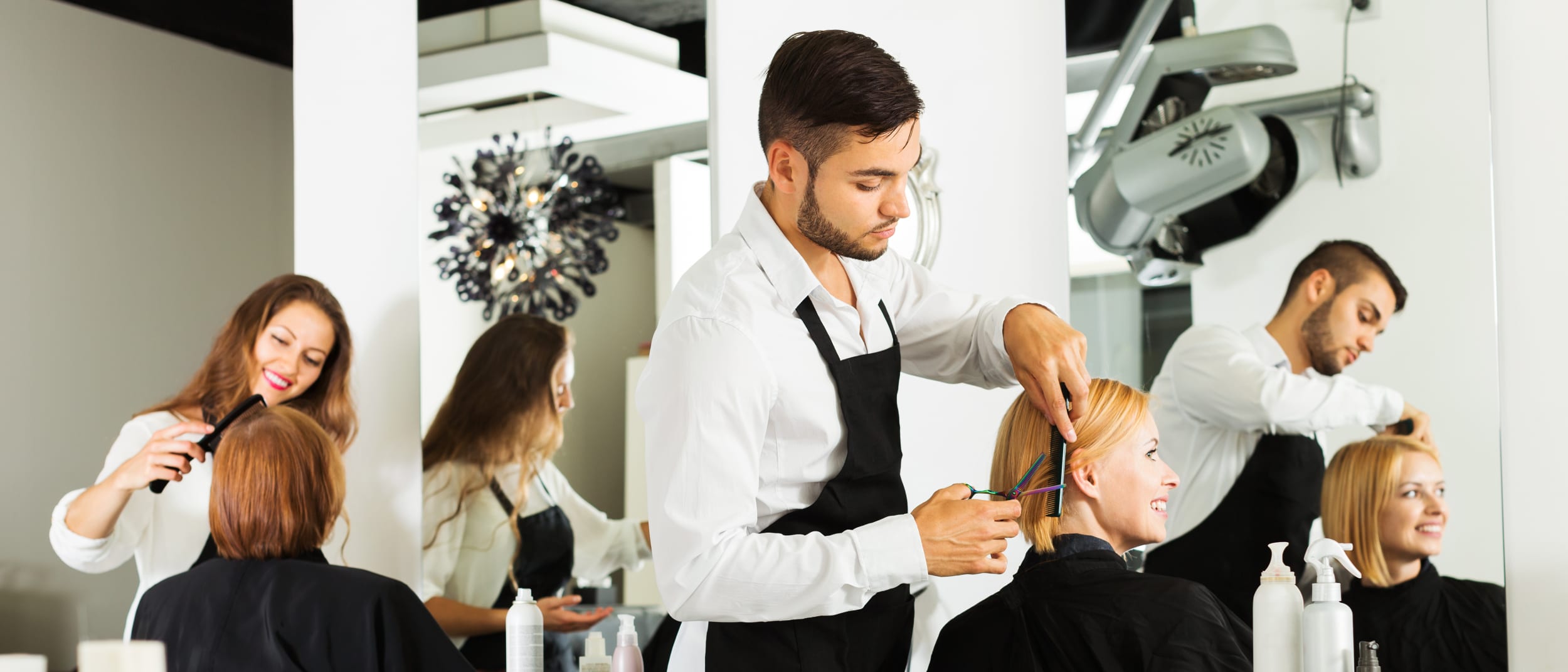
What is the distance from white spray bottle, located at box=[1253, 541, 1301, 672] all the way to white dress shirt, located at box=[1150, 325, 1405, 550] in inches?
20.6

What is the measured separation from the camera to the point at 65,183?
2.60 metres

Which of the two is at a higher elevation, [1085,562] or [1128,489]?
[1128,489]

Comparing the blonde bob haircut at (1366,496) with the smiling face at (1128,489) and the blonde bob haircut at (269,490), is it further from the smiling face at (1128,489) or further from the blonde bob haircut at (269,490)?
the blonde bob haircut at (269,490)

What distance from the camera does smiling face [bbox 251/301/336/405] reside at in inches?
100

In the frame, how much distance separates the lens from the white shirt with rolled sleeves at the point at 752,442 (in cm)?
165

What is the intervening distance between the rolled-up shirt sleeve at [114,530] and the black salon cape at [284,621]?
0.25 m

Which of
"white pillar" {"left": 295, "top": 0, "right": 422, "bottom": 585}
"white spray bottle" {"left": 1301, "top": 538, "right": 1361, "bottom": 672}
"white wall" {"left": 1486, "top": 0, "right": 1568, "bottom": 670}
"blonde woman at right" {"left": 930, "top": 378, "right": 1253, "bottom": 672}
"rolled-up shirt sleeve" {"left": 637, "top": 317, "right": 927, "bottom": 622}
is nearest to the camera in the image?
"rolled-up shirt sleeve" {"left": 637, "top": 317, "right": 927, "bottom": 622}

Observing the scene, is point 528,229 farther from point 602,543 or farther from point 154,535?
point 154,535

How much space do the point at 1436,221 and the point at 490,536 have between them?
6.14ft

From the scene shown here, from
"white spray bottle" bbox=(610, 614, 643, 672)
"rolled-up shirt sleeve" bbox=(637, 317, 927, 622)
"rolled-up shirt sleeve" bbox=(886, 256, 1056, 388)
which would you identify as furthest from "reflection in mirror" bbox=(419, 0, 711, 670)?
"rolled-up shirt sleeve" bbox=(637, 317, 927, 622)

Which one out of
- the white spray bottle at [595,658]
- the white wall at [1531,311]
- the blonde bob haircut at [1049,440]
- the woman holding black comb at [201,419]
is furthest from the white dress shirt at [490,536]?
the white wall at [1531,311]

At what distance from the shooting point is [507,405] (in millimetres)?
2617

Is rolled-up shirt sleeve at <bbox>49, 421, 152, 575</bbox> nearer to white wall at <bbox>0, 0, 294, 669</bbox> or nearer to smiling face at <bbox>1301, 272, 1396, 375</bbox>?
white wall at <bbox>0, 0, 294, 669</bbox>

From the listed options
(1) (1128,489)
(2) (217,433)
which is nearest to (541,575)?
(2) (217,433)
